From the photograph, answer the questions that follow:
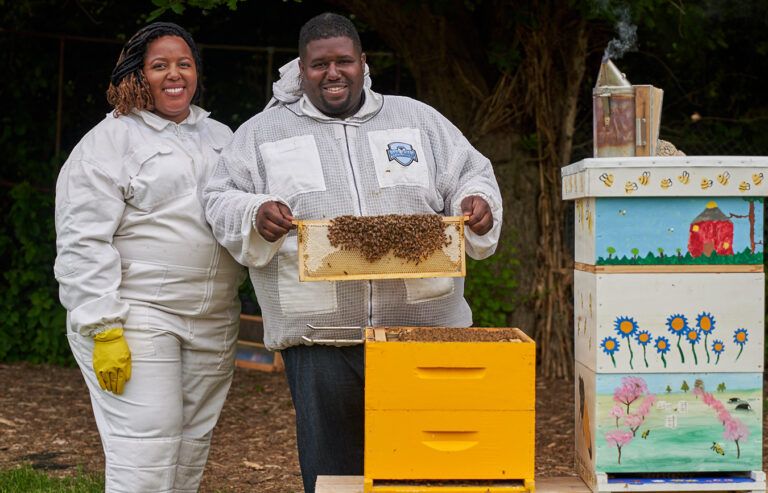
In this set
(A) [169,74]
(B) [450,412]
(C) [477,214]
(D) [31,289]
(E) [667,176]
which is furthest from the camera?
(D) [31,289]

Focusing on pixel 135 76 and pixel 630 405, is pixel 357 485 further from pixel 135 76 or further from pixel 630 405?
pixel 135 76

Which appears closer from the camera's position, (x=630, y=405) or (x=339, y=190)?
(x=630, y=405)

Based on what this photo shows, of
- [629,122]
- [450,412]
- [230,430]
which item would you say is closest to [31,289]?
[230,430]

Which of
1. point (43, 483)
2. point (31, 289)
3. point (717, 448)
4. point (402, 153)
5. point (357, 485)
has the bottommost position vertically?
point (43, 483)

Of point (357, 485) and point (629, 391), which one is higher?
point (629, 391)

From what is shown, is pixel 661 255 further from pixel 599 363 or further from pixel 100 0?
pixel 100 0

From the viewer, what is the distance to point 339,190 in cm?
308

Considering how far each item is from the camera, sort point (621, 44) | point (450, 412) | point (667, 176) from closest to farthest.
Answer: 1. point (450, 412)
2. point (667, 176)
3. point (621, 44)

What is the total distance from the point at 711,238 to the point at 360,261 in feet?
3.35

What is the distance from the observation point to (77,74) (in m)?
7.59

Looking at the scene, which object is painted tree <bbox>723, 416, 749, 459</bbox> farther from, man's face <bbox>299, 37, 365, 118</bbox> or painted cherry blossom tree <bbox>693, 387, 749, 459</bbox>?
man's face <bbox>299, 37, 365, 118</bbox>

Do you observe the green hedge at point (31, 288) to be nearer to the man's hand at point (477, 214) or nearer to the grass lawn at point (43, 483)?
the grass lawn at point (43, 483)

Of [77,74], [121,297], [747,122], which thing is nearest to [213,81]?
[77,74]

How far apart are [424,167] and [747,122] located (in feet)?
16.9
